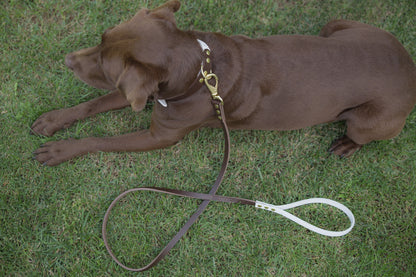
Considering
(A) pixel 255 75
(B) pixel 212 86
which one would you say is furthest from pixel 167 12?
(A) pixel 255 75

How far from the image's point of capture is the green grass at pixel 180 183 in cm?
375

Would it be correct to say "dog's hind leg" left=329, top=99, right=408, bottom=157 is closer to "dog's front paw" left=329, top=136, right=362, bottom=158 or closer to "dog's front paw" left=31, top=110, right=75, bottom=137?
"dog's front paw" left=329, top=136, right=362, bottom=158

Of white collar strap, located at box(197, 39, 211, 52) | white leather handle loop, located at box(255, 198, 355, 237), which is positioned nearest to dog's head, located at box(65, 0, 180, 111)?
white collar strap, located at box(197, 39, 211, 52)

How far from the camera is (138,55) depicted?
8.10 feet

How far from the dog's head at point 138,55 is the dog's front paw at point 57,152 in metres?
1.25

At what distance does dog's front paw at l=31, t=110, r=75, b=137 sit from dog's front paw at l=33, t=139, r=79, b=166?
15 cm

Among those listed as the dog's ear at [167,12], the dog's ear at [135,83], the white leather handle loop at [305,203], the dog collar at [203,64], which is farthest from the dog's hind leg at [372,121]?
the dog's ear at [135,83]

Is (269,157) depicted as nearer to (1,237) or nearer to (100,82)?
(100,82)

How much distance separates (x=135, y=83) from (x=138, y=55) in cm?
22

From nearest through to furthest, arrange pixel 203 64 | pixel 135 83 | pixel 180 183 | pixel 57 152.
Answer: pixel 135 83
pixel 203 64
pixel 57 152
pixel 180 183

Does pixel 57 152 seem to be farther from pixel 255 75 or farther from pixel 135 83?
pixel 255 75

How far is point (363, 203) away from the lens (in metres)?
3.99

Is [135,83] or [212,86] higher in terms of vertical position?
[135,83]

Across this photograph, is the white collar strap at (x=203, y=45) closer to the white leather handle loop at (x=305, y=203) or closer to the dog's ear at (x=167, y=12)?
the dog's ear at (x=167, y=12)
